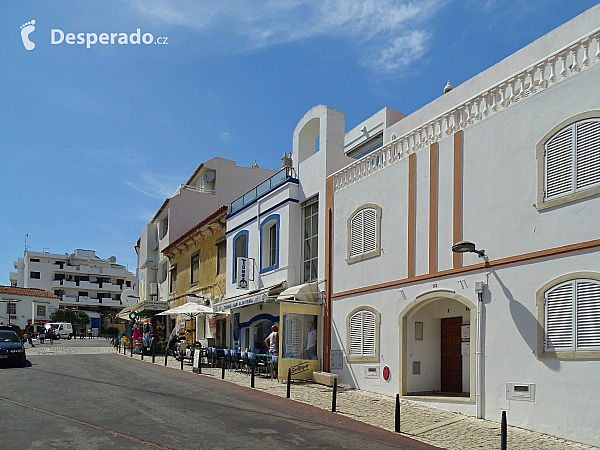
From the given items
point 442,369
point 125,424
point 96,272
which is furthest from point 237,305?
point 96,272

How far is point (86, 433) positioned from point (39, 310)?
204ft

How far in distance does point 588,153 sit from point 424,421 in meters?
5.78

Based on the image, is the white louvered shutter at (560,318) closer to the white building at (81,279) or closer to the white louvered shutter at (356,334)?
the white louvered shutter at (356,334)

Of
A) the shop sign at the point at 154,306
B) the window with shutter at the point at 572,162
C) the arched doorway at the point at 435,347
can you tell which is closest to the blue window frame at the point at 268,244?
the arched doorway at the point at 435,347

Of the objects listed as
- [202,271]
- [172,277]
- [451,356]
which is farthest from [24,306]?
[451,356]

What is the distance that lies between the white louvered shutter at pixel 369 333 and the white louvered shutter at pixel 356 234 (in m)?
1.79

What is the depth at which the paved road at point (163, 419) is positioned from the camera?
8898 millimetres

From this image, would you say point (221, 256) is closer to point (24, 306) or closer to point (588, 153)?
point (588, 153)

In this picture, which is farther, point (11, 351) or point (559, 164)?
point (11, 351)

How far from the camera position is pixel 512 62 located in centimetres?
1482

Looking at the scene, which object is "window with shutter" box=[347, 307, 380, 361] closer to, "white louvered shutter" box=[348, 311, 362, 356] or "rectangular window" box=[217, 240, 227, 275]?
"white louvered shutter" box=[348, 311, 362, 356]

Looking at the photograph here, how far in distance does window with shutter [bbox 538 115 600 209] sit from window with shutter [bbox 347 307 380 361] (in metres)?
6.05

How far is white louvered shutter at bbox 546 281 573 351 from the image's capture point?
9969 millimetres

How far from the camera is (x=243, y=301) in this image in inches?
807
